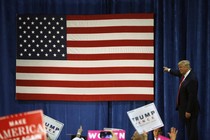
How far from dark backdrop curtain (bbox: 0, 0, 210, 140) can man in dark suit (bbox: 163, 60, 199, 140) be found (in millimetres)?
734

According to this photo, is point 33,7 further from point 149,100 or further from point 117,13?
point 149,100

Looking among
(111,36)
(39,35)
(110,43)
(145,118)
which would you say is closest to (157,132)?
(145,118)

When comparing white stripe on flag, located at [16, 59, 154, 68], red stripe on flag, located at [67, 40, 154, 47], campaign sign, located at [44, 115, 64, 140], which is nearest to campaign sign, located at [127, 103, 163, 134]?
white stripe on flag, located at [16, 59, 154, 68]

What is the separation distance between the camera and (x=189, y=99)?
6.38m

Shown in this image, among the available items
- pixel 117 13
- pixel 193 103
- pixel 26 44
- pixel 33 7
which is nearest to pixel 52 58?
pixel 26 44

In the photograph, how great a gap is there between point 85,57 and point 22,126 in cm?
513

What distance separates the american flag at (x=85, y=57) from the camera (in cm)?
748

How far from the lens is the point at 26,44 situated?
25.4ft

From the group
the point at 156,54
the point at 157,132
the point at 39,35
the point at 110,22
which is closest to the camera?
the point at 157,132

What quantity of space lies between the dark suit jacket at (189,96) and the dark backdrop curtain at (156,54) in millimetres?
787

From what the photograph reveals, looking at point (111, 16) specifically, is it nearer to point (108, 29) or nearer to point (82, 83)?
point (108, 29)

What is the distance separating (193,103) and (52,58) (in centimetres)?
304

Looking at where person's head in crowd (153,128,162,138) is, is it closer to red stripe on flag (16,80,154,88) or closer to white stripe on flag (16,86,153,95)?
white stripe on flag (16,86,153,95)

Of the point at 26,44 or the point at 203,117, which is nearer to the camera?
the point at 203,117
